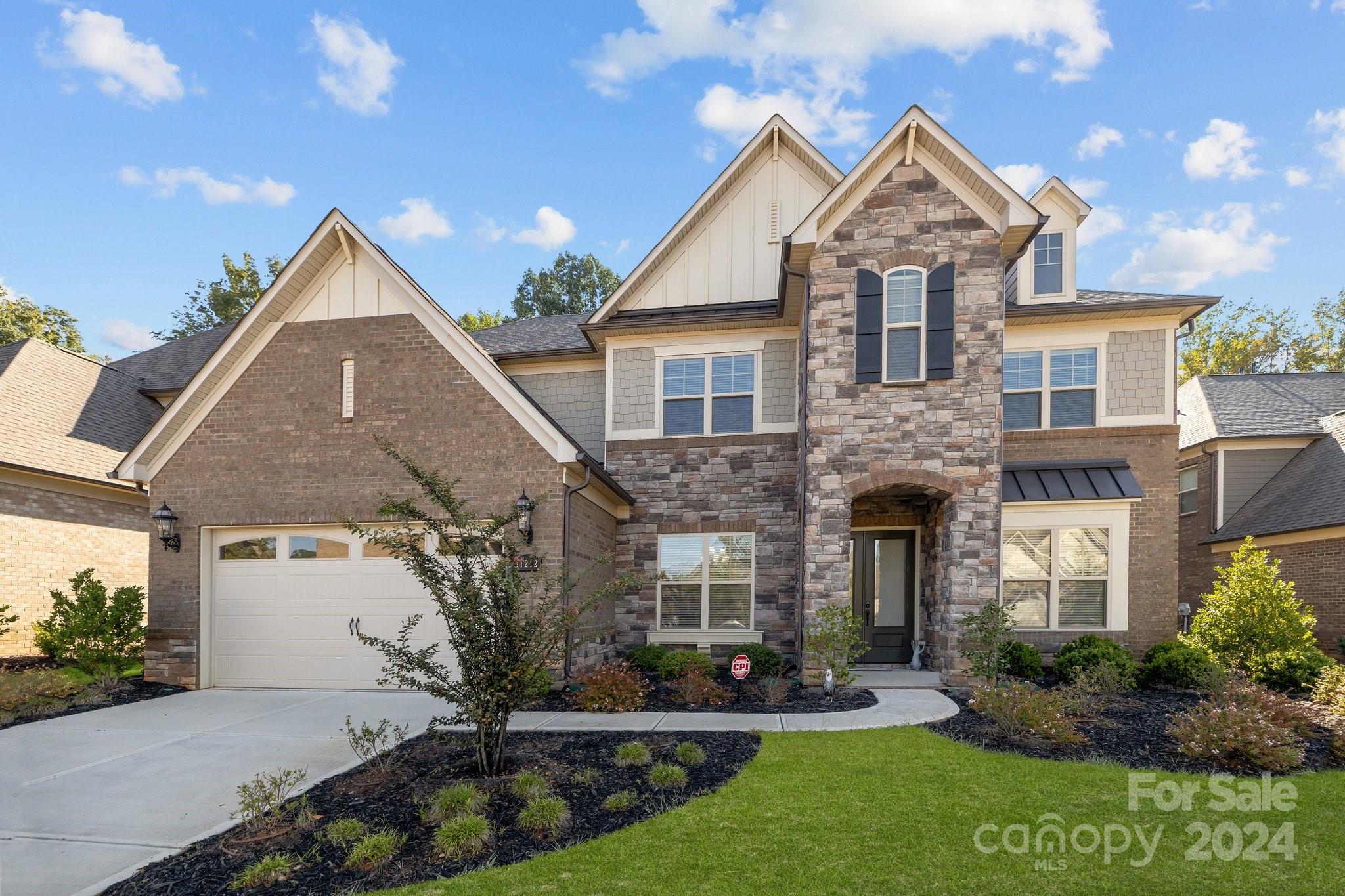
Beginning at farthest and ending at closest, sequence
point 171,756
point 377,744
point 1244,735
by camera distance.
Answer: point 377,744 → point 171,756 → point 1244,735

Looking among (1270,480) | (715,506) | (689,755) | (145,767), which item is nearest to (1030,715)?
(689,755)

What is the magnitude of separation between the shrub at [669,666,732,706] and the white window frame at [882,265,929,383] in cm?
512

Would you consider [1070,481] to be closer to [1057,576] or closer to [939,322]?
[1057,576]

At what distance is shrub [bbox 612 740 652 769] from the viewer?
657 centimetres

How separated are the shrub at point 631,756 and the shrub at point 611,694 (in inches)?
89.2

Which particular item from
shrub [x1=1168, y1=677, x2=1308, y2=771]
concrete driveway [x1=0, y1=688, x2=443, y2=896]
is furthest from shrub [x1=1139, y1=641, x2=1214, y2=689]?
concrete driveway [x1=0, y1=688, x2=443, y2=896]

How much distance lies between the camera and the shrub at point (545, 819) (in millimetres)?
5062

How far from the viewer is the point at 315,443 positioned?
36.6ft

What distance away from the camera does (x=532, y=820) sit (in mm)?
5133

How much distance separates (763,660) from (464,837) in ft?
23.3

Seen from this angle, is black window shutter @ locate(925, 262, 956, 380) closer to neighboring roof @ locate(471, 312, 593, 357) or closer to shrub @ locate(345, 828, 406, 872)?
neighboring roof @ locate(471, 312, 593, 357)

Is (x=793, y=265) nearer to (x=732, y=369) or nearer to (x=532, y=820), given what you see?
(x=732, y=369)

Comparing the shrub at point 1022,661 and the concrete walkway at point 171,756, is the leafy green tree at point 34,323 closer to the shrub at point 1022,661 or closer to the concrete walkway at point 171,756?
the concrete walkway at point 171,756

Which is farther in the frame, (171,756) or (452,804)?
(171,756)
